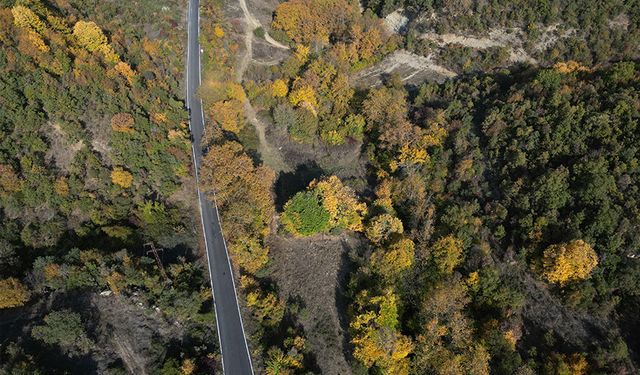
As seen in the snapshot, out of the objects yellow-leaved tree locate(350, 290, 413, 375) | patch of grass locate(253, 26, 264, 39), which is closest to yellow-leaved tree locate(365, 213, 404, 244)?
yellow-leaved tree locate(350, 290, 413, 375)

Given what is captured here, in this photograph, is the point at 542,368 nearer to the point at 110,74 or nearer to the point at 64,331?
the point at 64,331

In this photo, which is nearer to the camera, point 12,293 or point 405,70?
point 12,293

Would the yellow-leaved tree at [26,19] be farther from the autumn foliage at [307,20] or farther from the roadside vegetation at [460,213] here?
the autumn foliage at [307,20]

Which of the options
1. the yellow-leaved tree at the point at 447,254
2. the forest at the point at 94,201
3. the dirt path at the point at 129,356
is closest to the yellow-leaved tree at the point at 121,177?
the forest at the point at 94,201

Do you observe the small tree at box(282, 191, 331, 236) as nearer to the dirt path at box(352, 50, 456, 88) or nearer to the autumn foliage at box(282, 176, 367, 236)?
the autumn foliage at box(282, 176, 367, 236)

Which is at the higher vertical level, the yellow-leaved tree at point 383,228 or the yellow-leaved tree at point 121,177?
the yellow-leaved tree at point 121,177

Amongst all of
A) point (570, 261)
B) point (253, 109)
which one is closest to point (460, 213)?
point (570, 261)

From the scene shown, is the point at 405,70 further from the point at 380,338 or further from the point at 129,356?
the point at 129,356
